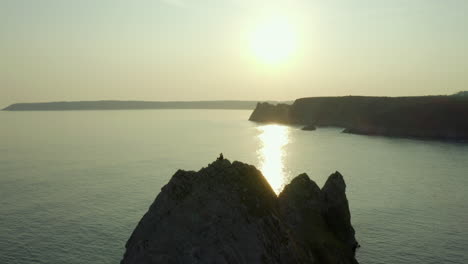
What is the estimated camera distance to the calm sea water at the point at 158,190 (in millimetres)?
39156

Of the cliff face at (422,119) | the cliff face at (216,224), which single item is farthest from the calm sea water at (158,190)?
the cliff face at (422,119)

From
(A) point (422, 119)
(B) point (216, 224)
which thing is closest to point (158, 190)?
(B) point (216, 224)

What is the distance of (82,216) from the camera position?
50.7 metres

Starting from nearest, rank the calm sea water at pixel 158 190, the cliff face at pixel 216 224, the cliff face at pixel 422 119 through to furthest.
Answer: the cliff face at pixel 216 224
the calm sea water at pixel 158 190
the cliff face at pixel 422 119

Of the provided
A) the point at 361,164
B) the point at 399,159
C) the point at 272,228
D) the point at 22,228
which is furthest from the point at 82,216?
the point at 399,159

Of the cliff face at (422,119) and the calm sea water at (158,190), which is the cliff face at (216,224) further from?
the cliff face at (422,119)

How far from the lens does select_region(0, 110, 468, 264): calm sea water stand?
39.2m

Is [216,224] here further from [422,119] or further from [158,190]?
[422,119]

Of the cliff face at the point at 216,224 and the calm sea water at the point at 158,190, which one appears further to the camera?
the calm sea water at the point at 158,190

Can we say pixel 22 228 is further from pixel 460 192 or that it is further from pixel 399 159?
pixel 399 159

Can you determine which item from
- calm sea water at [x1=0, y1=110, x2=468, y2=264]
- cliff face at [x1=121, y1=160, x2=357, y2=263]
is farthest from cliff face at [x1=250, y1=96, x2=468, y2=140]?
cliff face at [x1=121, y1=160, x2=357, y2=263]

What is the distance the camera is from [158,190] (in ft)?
218

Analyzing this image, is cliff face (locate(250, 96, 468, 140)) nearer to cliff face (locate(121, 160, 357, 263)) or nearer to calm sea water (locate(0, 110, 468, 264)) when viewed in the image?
calm sea water (locate(0, 110, 468, 264))

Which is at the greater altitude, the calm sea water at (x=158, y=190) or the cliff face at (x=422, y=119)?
the cliff face at (x=422, y=119)
